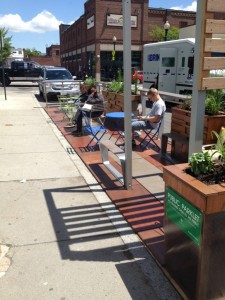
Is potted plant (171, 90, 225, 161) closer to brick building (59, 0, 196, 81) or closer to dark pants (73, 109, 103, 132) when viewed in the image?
dark pants (73, 109, 103, 132)

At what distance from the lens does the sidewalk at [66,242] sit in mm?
2896

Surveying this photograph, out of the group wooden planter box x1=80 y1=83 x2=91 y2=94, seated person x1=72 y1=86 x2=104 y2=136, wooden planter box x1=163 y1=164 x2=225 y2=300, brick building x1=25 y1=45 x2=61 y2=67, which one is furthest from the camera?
brick building x1=25 y1=45 x2=61 y2=67

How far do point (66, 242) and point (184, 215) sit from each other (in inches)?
61.6

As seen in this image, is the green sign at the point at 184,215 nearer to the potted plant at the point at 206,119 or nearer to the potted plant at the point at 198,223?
the potted plant at the point at 198,223

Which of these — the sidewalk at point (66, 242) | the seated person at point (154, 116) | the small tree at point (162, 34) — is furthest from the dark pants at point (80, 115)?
the small tree at point (162, 34)

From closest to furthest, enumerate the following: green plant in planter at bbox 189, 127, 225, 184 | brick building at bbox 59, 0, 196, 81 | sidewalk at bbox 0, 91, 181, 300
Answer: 1. green plant in planter at bbox 189, 127, 225, 184
2. sidewalk at bbox 0, 91, 181, 300
3. brick building at bbox 59, 0, 196, 81

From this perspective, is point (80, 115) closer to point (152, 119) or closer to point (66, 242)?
point (152, 119)

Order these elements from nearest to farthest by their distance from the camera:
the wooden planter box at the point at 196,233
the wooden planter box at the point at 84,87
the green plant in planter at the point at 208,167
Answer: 1. the wooden planter box at the point at 196,233
2. the green plant in planter at the point at 208,167
3. the wooden planter box at the point at 84,87

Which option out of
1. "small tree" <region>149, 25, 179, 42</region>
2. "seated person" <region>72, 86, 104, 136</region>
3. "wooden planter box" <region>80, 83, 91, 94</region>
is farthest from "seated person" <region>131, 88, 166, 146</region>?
"small tree" <region>149, 25, 179, 42</region>

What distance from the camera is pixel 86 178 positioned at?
18.3ft

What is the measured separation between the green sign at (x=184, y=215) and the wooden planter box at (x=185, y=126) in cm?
288

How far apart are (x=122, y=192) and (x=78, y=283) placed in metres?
2.08

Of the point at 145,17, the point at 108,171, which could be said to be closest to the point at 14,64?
the point at 145,17

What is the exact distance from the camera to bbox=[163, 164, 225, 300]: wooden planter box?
2.37 meters
